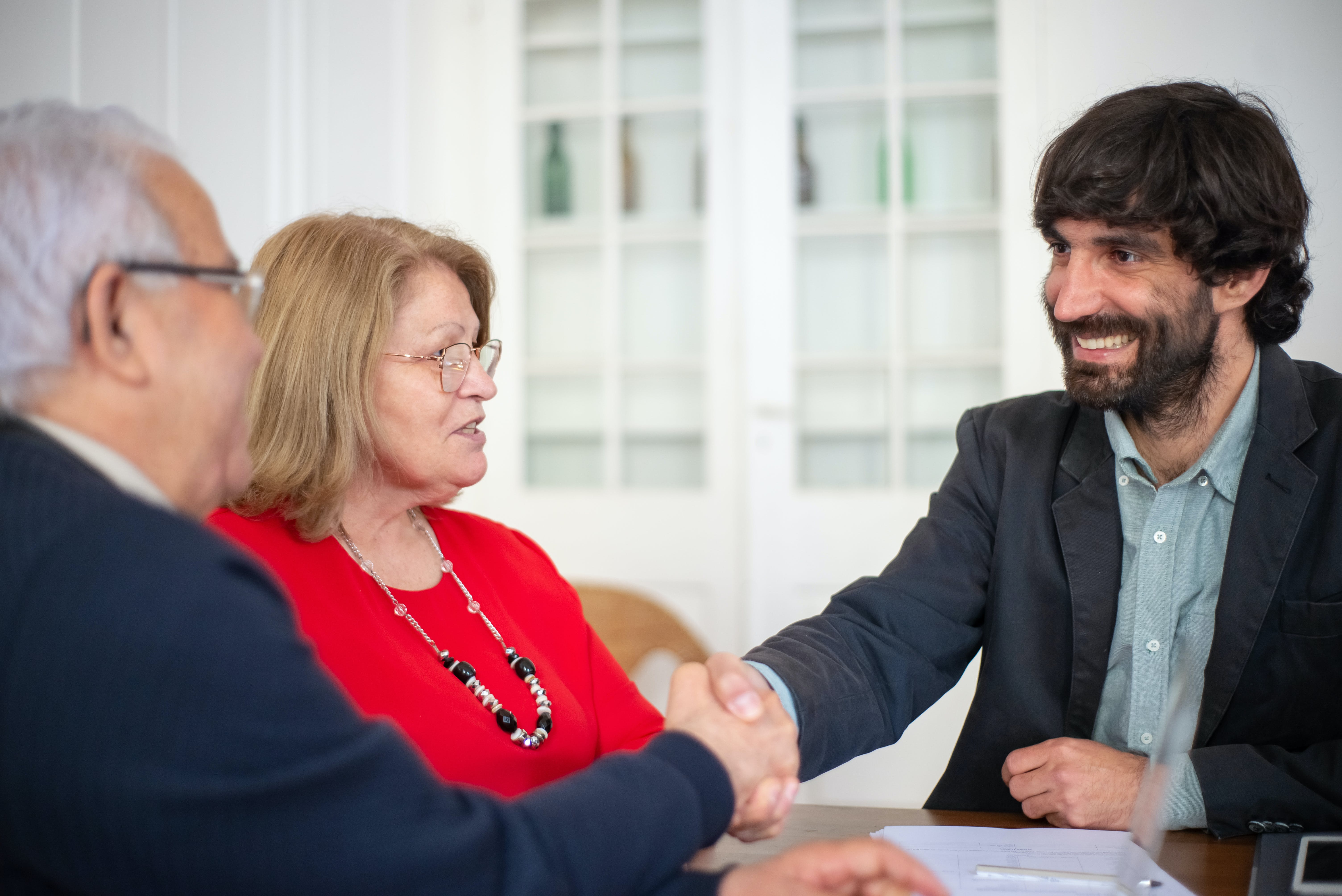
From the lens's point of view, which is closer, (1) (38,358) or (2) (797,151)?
(1) (38,358)

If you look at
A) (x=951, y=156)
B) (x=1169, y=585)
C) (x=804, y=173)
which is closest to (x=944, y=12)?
(x=951, y=156)

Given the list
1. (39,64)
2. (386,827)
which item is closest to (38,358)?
(386,827)

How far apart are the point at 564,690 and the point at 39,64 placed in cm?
303

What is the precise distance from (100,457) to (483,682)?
786 mm

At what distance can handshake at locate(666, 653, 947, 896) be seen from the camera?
0.85m

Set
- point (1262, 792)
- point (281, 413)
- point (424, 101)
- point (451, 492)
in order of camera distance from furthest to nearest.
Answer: point (424, 101) < point (451, 492) < point (281, 413) < point (1262, 792)

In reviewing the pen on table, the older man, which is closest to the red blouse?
the older man

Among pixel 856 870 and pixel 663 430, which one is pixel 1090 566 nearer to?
pixel 856 870

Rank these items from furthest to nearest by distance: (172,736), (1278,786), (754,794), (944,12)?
(944,12)
(1278,786)
(754,794)
(172,736)

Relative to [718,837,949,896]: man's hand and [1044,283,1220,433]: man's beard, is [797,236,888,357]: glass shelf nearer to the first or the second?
[1044,283,1220,433]: man's beard

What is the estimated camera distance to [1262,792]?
47.1 inches

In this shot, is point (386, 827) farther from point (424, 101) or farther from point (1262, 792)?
point (424, 101)

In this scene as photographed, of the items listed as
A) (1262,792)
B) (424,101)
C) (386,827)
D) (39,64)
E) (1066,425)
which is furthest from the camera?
(424,101)

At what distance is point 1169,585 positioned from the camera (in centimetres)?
149
